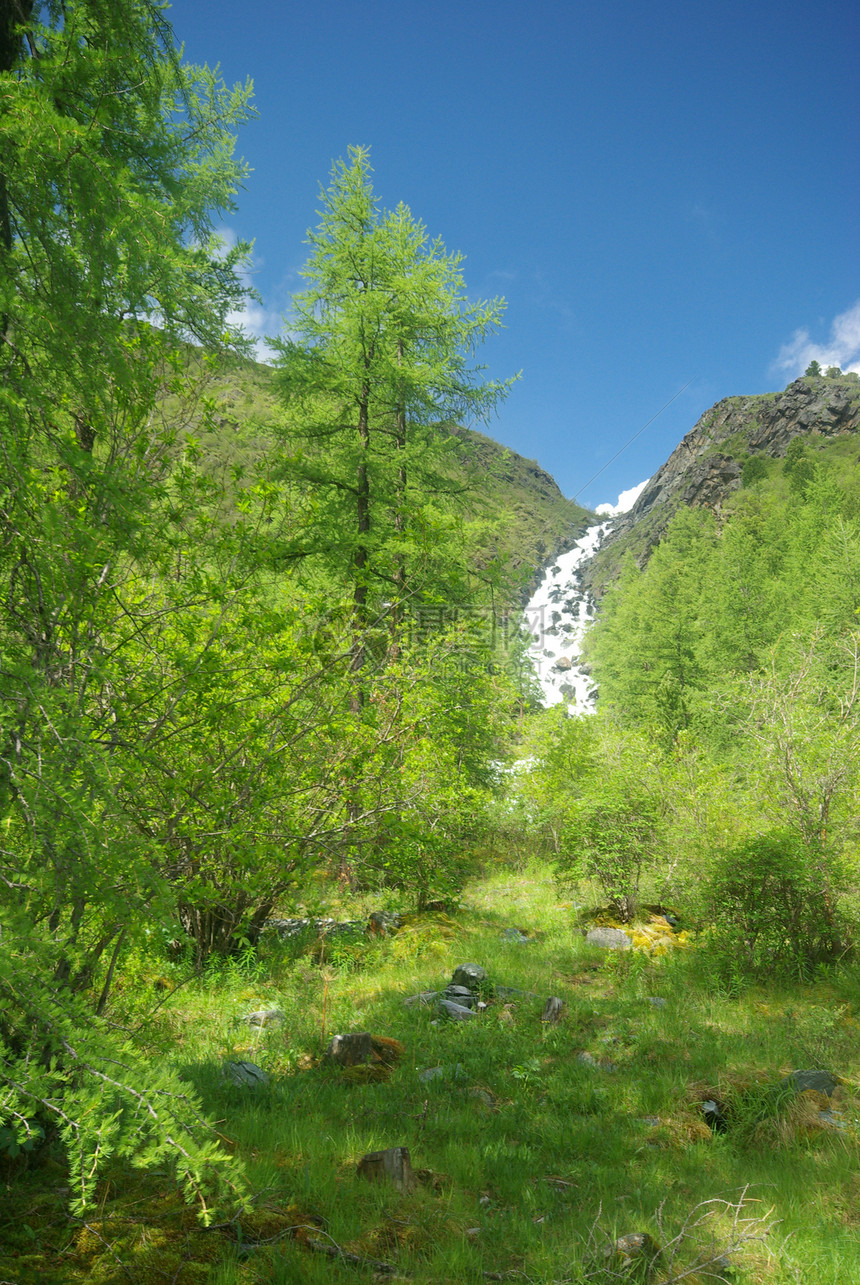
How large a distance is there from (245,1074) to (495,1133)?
1.60 meters

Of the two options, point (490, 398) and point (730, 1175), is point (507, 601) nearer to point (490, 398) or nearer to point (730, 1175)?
point (490, 398)

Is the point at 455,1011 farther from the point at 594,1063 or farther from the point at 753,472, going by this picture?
the point at 753,472

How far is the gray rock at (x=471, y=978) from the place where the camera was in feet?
20.5

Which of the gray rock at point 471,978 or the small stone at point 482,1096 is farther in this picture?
the gray rock at point 471,978

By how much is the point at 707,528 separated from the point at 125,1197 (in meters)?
58.9

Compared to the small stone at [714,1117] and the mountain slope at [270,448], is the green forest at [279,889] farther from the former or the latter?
the mountain slope at [270,448]

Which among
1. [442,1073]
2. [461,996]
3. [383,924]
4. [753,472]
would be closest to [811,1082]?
[442,1073]

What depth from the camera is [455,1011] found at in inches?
220

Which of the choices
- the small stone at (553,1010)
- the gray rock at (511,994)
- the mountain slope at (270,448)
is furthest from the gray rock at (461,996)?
the mountain slope at (270,448)

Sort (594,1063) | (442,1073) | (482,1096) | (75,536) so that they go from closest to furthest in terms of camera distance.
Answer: (75,536), (482,1096), (442,1073), (594,1063)

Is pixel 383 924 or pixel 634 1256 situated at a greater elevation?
pixel 634 1256

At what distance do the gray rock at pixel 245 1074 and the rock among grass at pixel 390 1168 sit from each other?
1157 mm

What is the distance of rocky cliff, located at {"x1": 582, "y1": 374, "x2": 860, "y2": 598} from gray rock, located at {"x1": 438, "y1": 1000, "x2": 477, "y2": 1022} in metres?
81.5

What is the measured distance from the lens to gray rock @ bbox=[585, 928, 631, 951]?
25.8ft
